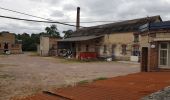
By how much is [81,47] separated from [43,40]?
1045 cm

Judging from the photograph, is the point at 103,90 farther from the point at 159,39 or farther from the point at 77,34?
the point at 77,34

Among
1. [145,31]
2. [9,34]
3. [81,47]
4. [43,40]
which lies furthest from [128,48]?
[9,34]

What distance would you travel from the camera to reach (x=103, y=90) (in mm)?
12977

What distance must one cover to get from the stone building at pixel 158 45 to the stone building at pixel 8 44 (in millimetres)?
50043

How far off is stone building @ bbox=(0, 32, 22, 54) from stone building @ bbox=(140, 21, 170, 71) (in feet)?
164

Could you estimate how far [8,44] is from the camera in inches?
2613

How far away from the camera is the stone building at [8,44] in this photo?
214ft

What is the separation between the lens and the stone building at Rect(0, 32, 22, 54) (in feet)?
214

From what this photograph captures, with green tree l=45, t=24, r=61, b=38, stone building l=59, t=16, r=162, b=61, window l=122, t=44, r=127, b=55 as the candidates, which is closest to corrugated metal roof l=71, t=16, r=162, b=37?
stone building l=59, t=16, r=162, b=61

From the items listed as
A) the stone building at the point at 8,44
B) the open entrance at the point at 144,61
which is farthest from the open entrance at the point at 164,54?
the stone building at the point at 8,44

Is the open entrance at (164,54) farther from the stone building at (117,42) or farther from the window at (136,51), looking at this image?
the window at (136,51)

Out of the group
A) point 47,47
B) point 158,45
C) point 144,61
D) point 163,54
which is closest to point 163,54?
point 163,54

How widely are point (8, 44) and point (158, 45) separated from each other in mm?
52121

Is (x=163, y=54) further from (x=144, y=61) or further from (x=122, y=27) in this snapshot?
(x=122, y=27)
